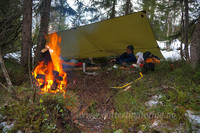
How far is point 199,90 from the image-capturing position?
8.19 feet

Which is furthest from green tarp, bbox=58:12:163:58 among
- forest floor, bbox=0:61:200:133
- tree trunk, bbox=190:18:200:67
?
forest floor, bbox=0:61:200:133

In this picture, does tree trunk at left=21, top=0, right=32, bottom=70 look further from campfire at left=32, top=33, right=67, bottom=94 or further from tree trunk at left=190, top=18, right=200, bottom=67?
tree trunk at left=190, top=18, right=200, bottom=67

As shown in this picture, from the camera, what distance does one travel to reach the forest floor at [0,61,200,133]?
194cm

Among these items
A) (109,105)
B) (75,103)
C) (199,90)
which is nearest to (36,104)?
(75,103)

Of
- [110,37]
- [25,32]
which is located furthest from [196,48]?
[25,32]

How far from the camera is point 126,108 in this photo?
2.71 meters

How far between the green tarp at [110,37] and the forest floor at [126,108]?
219cm

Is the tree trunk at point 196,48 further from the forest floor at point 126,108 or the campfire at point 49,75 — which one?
the campfire at point 49,75

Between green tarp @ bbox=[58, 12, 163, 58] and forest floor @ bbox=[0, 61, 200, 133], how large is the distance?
7.19 ft

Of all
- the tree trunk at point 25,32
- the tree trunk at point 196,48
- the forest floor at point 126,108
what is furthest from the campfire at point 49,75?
the tree trunk at point 196,48

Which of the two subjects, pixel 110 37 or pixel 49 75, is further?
pixel 110 37

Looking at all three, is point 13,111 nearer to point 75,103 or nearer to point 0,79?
point 75,103

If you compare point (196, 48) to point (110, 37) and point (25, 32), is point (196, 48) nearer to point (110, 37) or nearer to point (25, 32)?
point (110, 37)

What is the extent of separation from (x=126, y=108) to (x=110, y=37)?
3985mm
